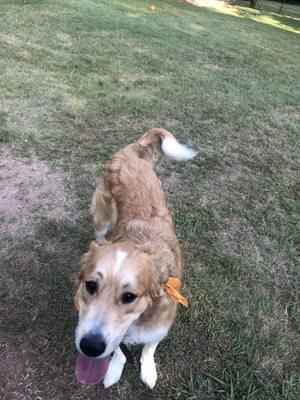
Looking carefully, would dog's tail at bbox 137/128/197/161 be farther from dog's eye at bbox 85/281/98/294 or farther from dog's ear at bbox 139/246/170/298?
dog's eye at bbox 85/281/98/294

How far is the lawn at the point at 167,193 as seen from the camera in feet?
9.54

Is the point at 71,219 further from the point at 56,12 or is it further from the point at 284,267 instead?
the point at 56,12

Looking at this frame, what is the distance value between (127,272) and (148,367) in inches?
38.6

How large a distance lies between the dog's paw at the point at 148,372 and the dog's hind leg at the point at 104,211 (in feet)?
3.57

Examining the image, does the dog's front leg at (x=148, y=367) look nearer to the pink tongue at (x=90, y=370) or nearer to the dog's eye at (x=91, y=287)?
the pink tongue at (x=90, y=370)

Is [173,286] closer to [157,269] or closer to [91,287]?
[157,269]

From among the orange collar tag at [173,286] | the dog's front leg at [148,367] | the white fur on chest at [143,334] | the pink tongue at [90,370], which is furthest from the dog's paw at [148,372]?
the orange collar tag at [173,286]

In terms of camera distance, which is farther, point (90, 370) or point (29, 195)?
point (29, 195)

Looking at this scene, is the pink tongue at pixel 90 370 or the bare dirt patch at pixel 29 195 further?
the bare dirt patch at pixel 29 195

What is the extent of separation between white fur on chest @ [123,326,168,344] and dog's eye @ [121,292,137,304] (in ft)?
1.16

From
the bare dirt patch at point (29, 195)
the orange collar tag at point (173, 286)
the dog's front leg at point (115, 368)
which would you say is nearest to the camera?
the orange collar tag at point (173, 286)

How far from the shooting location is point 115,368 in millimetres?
2762

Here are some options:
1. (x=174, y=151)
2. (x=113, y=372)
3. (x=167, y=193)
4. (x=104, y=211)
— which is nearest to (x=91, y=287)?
(x=113, y=372)

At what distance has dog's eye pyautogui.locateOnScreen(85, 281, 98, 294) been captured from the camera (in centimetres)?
217
